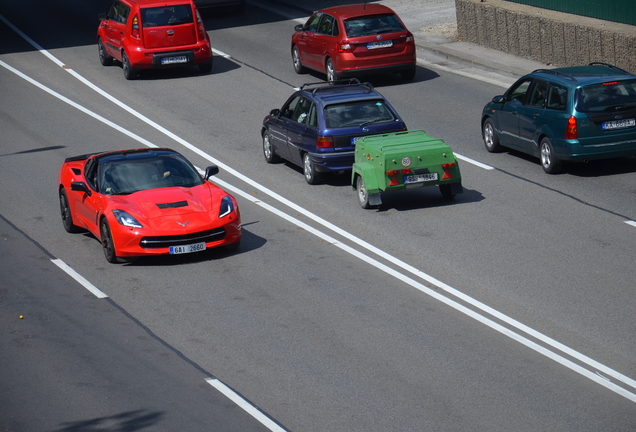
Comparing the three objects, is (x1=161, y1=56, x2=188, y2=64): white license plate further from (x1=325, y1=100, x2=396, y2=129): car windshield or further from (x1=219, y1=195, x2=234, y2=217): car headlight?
(x1=219, y1=195, x2=234, y2=217): car headlight

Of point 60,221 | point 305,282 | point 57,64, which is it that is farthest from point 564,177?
point 57,64

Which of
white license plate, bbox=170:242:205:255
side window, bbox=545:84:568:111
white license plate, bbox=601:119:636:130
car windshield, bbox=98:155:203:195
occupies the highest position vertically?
car windshield, bbox=98:155:203:195

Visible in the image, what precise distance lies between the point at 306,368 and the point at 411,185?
6021mm

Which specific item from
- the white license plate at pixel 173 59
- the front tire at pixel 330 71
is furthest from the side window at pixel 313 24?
the white license plate at pixel 173 59

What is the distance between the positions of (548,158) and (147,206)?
285 inches

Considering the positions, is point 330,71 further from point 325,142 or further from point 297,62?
point 325,142

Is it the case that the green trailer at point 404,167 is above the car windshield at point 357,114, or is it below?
below

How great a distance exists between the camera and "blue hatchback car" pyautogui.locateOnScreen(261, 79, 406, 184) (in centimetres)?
1639

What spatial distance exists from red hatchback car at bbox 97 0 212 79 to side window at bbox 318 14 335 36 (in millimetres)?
3134

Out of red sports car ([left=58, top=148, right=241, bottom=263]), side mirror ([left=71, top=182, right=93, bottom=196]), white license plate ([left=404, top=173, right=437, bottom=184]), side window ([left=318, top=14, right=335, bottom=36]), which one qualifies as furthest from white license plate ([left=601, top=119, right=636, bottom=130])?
side window ([left=318, top=14, right=335, bottom=36])

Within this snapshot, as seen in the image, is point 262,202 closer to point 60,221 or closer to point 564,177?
point 60,221

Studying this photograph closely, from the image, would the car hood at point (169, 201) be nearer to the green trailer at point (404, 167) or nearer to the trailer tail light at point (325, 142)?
the green trailer at point (404, 167)

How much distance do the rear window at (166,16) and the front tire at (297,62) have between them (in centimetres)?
290

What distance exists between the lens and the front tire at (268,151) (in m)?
18.7
